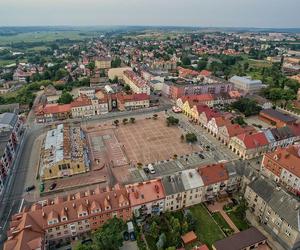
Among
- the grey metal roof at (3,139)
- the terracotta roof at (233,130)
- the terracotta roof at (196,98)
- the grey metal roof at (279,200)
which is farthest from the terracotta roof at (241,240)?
the terracotta roof at (196,98)

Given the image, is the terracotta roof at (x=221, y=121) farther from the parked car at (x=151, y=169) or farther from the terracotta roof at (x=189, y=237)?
the terracotta roof at (x=189, y=237)

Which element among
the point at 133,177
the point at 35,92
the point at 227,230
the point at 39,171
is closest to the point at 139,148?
the point at 133,177

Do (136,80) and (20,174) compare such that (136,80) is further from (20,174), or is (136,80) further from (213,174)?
(213,174)

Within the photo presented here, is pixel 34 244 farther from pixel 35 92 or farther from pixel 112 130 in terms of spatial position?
pixel 35 92

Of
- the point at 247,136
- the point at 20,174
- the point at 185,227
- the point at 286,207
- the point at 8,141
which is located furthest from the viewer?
the point at 247,136

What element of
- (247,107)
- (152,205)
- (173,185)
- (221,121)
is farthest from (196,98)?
(152,205)
